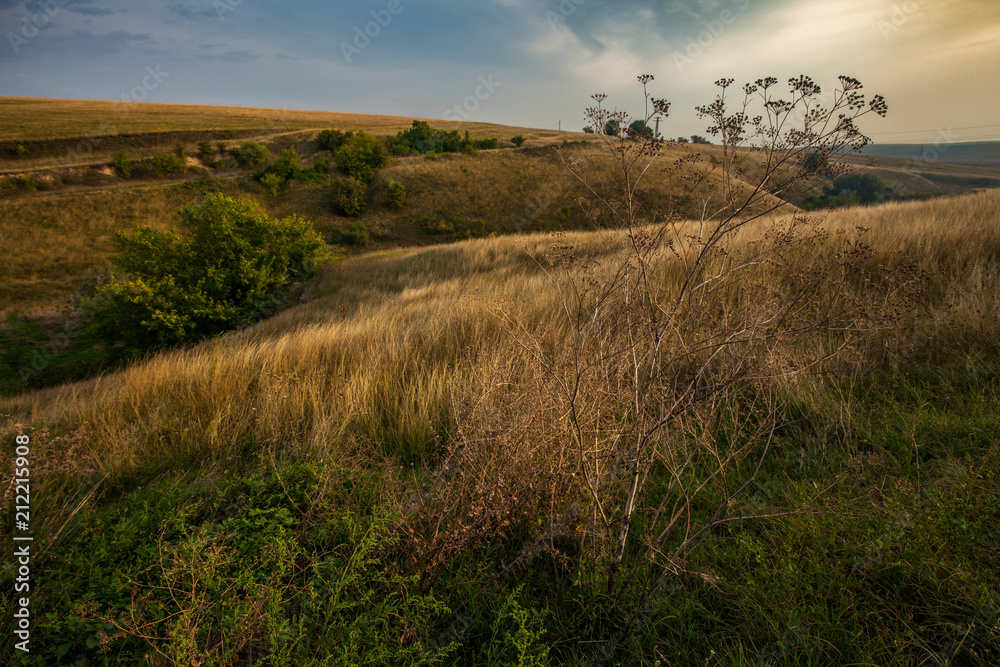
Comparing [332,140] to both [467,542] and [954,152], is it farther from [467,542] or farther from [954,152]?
[954,152]

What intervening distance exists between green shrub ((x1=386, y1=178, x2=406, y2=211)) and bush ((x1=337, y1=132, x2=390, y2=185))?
4.55 meters

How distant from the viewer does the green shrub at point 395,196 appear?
42.1 metres

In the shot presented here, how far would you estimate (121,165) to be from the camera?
41.1 meters

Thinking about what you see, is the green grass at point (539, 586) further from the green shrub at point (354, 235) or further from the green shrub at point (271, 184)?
the green shrub at point (271, 184)

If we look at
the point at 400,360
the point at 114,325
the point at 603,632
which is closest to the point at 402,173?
the point at 114,325

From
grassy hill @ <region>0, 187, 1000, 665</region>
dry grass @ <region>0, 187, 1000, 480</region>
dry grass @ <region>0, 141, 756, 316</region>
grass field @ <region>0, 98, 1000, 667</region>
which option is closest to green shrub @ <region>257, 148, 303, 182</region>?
dry grass @ <region>0, 141, 756, 316</region>

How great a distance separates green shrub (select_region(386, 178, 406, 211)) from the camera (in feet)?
138

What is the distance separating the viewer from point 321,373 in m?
3.64

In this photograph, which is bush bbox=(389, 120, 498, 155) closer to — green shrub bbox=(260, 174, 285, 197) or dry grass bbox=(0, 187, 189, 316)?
green shrub bbox=(260, 174, 285, 197)

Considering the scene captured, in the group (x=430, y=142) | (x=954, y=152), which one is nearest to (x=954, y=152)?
(x=954, y=152)

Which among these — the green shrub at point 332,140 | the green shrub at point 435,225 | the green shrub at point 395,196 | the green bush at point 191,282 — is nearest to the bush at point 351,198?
the green shrub at point 395,196

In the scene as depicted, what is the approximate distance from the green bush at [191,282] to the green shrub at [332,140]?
41.0 meters

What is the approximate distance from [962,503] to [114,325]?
22464mm

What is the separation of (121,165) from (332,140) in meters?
22.1
